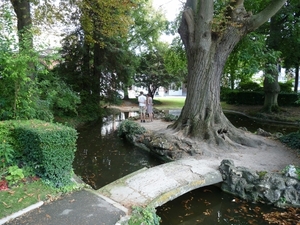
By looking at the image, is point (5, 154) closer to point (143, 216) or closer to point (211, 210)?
point (143, 216)

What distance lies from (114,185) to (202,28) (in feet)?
21.6

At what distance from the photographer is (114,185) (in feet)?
16.9

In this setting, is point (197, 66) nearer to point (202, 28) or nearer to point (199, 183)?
point (202, 28)

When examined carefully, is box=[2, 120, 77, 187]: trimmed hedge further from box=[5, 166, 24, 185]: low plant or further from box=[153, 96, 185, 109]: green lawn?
box=[153, 96, 185, 109]: green lawn

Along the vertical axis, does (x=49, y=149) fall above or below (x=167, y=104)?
above

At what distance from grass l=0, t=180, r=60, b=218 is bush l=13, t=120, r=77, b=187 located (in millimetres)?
198

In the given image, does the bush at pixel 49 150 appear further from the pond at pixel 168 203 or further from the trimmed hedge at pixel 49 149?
the pond at pixel 168 203

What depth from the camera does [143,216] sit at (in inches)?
154

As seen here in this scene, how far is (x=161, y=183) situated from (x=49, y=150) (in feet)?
8.27

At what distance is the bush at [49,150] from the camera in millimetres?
4449

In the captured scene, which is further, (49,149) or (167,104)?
(167,104)

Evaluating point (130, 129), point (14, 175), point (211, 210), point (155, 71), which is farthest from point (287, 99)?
point (14, 175)

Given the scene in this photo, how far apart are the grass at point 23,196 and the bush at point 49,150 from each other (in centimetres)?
20

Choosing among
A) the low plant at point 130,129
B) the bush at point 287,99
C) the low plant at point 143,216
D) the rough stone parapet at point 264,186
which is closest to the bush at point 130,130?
the low plant at point 130,129
